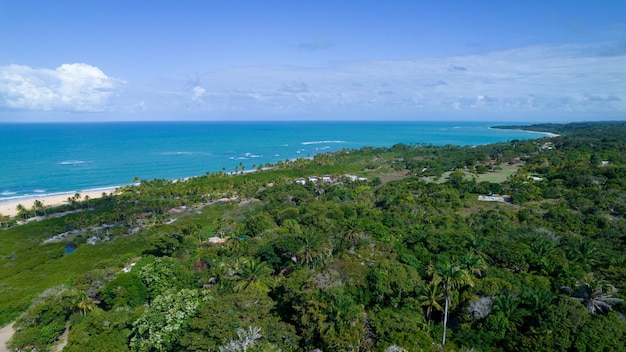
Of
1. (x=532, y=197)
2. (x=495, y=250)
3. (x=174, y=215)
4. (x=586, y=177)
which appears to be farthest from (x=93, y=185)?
(x=586, y=177)

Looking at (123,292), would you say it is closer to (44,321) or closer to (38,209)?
(44,321)

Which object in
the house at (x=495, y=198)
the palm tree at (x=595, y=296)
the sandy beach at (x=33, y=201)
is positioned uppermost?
the palm tree at (x=595, y=296)

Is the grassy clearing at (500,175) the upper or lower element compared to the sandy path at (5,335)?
upper

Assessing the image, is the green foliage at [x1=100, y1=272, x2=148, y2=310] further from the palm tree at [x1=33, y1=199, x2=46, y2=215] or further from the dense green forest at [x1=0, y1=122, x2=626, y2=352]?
the palm tree at [x1=33, y1=199, x2=46, y2=215]

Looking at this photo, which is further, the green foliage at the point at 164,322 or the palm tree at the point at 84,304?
the palm tree at the point at 84,304

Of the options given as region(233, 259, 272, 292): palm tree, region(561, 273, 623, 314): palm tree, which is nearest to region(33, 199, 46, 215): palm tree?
region(233, 259, 272, 292): palm tree

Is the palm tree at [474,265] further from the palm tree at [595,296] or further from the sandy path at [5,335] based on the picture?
the sandy path at [5,335]

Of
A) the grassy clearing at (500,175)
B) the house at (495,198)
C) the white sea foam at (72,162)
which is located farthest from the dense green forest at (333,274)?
the white sea foam at (72,162)

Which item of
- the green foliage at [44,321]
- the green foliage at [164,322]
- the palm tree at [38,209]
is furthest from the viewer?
the palm tree at [38,209]
